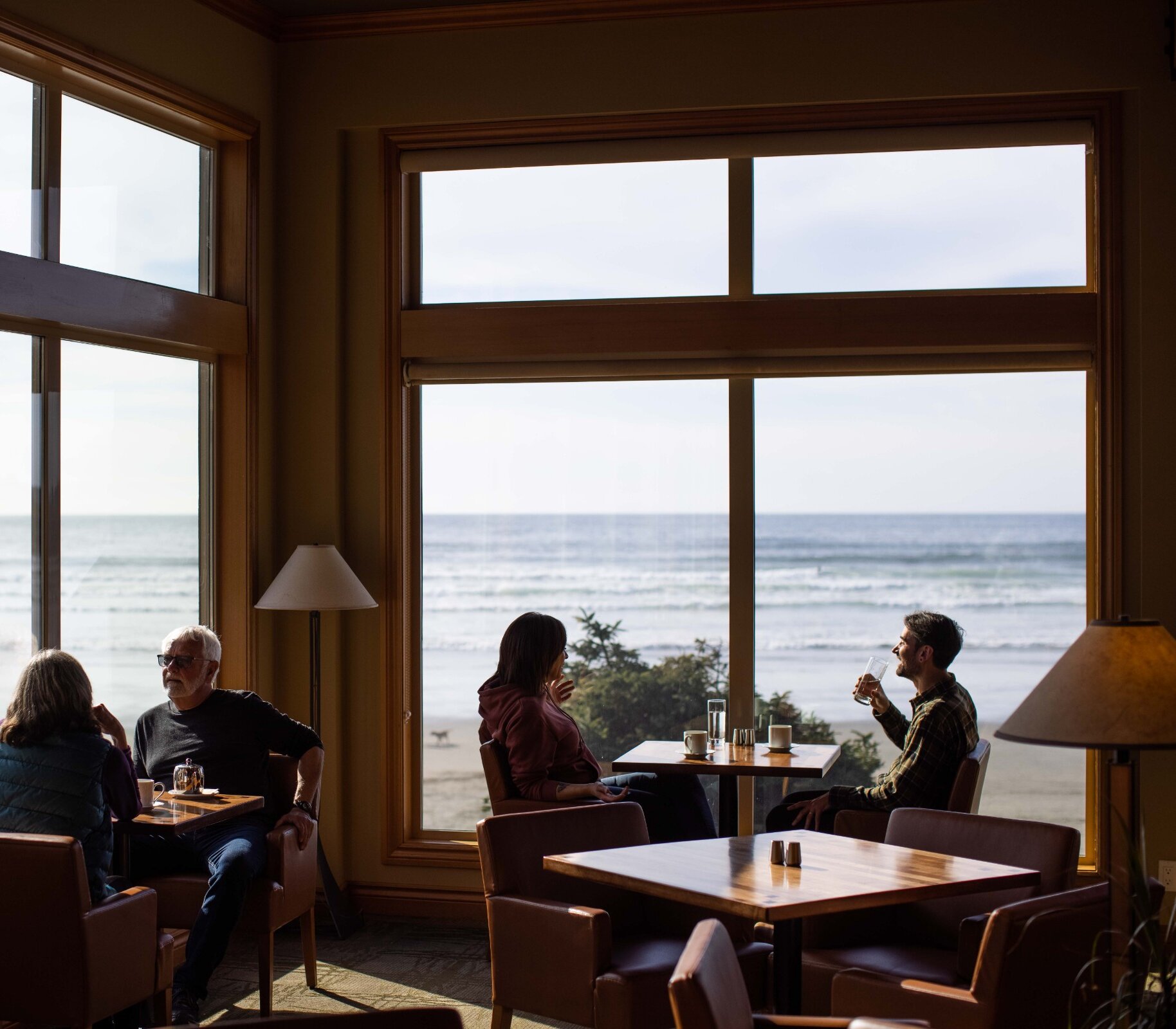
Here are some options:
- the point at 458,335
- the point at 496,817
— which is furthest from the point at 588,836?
the point at 458,335

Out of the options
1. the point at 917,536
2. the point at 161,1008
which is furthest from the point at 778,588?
the point at 161,1008

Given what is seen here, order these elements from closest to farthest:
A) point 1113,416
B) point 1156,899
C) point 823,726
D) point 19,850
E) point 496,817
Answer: point 1156,899 < point 19,850 < point 496,817 < point 1113,416 < point 823,726

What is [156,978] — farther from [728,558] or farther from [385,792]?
[728,558]

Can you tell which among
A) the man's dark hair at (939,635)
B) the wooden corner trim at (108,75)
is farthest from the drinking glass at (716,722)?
the wooden corner trim at (108,75)

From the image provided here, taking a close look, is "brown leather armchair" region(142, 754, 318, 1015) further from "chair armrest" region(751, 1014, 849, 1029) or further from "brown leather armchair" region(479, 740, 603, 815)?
"chair armrest" region(751, 1014, 849, 1029)

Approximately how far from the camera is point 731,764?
489 cm

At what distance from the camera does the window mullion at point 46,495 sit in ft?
15.3

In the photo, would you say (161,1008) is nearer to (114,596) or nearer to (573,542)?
(114,596)

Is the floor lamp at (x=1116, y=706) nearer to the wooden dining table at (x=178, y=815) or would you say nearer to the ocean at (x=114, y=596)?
the wooden dining table at (x=178, y=815)

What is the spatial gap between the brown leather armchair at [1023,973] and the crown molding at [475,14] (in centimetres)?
392

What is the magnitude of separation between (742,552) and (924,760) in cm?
154

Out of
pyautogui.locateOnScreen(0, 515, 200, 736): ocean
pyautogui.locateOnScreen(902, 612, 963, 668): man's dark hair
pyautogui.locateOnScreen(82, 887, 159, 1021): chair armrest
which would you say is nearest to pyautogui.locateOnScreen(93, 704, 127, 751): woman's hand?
pyautogui.locateOnScreen(0, 515, 200, 736): ocean

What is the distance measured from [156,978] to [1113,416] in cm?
413

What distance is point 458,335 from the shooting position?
5832 mm
